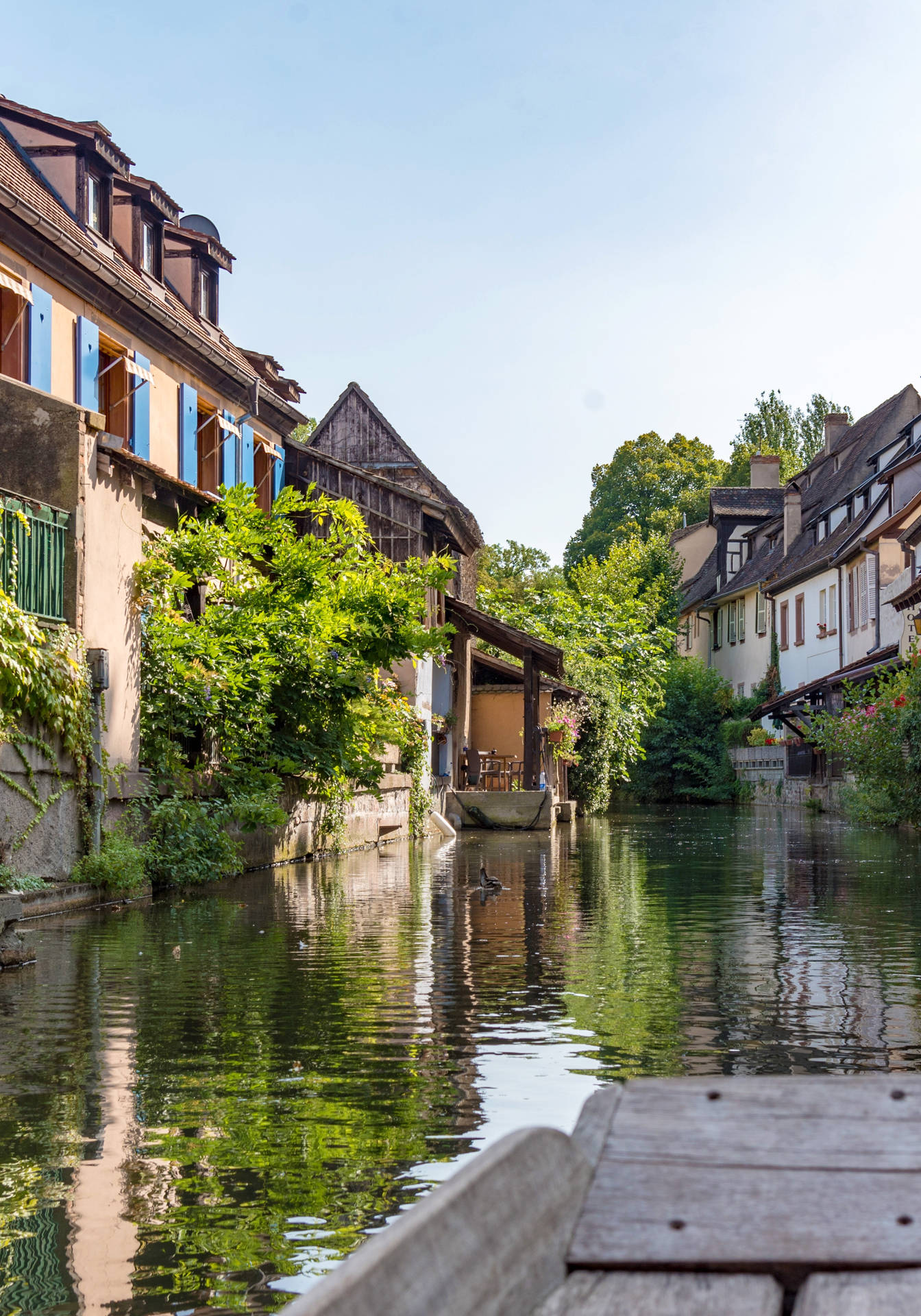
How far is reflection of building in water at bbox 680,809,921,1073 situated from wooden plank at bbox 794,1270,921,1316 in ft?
15.1

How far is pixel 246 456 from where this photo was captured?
83.3 ft

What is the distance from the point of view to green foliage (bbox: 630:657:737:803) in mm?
54625

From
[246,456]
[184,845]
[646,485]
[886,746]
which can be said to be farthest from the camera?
[646,485]

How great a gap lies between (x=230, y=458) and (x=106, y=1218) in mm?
20871

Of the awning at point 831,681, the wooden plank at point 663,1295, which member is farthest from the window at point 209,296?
the wooden plank at point 663,1295

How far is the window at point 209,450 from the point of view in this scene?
77.8ft

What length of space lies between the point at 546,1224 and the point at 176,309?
23.8 meters

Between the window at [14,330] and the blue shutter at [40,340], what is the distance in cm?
9

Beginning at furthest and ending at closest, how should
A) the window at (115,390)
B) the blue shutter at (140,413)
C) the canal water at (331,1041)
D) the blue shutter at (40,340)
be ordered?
the blue shutter at (140,413) → the window at (115,390) → the blue shutter at (40,340) → the canal water at (331,1041)

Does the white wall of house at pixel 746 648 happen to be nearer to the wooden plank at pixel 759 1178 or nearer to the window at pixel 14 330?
the window at pixel 14 330

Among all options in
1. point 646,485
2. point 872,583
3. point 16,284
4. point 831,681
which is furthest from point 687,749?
point 16,284

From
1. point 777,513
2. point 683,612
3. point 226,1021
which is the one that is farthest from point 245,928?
point 683,612

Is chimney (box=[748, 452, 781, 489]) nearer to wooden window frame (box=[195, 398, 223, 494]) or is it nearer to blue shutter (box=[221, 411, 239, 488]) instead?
blue shutter (box=[221, 411, 239, 488])

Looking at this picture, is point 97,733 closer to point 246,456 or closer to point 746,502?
point 246,456
